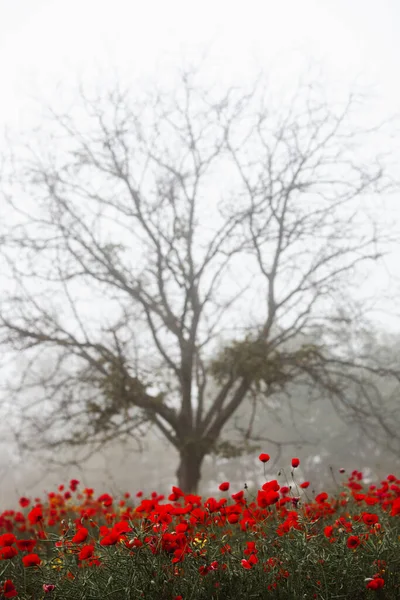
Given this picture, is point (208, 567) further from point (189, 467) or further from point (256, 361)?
point (189, 467)

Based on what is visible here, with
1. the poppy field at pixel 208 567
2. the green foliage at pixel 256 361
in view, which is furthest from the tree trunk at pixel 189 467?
the poppy field at pixel 208 567

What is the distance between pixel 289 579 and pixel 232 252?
8.05m

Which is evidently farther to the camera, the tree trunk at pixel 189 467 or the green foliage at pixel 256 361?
the tree trunk at pixel 189 467

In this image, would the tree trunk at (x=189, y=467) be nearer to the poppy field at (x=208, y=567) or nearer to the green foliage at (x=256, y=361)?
the green foliage at (x=256, y=361)

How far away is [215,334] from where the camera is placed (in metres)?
10.4

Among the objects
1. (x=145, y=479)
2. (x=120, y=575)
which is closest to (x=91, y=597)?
(x=120, y=575)

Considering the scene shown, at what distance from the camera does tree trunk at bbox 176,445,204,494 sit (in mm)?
8953

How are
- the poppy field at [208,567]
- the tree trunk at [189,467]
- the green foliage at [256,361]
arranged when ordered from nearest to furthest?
the poppy field at [208,567], the green foliage at [256,361], the tree trunk at [189,467]

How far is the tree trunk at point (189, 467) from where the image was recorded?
29.4 feet

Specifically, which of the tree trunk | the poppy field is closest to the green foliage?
the tree trunk

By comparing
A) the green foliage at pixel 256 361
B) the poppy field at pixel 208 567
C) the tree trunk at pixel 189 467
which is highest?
the green foliage at pixel 256 361

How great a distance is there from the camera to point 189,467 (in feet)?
29.8

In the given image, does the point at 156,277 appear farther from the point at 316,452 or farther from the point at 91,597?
the point at 316,452

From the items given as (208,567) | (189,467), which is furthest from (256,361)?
(208,567)
